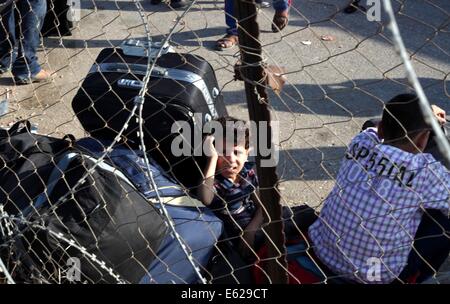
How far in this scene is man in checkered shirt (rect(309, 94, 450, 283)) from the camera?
1.70 metres

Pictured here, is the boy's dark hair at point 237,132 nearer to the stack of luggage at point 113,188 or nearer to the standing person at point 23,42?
the stack of luggage at point 113,188

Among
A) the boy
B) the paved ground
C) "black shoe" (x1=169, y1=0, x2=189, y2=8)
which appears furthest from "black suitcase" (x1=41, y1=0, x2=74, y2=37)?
the boy

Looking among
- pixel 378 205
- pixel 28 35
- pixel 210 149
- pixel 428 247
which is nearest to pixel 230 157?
pixel 210 149

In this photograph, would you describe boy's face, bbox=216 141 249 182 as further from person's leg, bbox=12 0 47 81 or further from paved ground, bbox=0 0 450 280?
person's leg, bbox=12 0 47 81

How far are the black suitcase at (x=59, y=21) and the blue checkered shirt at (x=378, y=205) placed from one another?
104 inches

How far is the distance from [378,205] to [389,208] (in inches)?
1.2

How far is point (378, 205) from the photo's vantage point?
1.74 m

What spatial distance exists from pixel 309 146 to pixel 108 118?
1.10 m

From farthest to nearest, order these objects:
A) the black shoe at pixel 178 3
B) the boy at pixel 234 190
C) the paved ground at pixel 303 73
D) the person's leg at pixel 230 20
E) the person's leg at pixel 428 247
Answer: the black shoe at pixel 178 3, the person's leg at pixel 230 20, the paved ground at pixel 303 73, the boy at pixel 234 190, the person's leg at pixel 428 247

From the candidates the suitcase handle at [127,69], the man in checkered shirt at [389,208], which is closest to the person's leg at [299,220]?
the man in checkered shirt at [389,208]

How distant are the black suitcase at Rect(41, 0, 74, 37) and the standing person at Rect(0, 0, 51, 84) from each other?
424 mm

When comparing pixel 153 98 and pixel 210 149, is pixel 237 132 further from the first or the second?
pixel 153 98

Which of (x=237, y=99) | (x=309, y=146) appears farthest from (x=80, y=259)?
(x=237, y=99)

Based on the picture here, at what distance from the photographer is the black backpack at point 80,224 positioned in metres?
1.71
